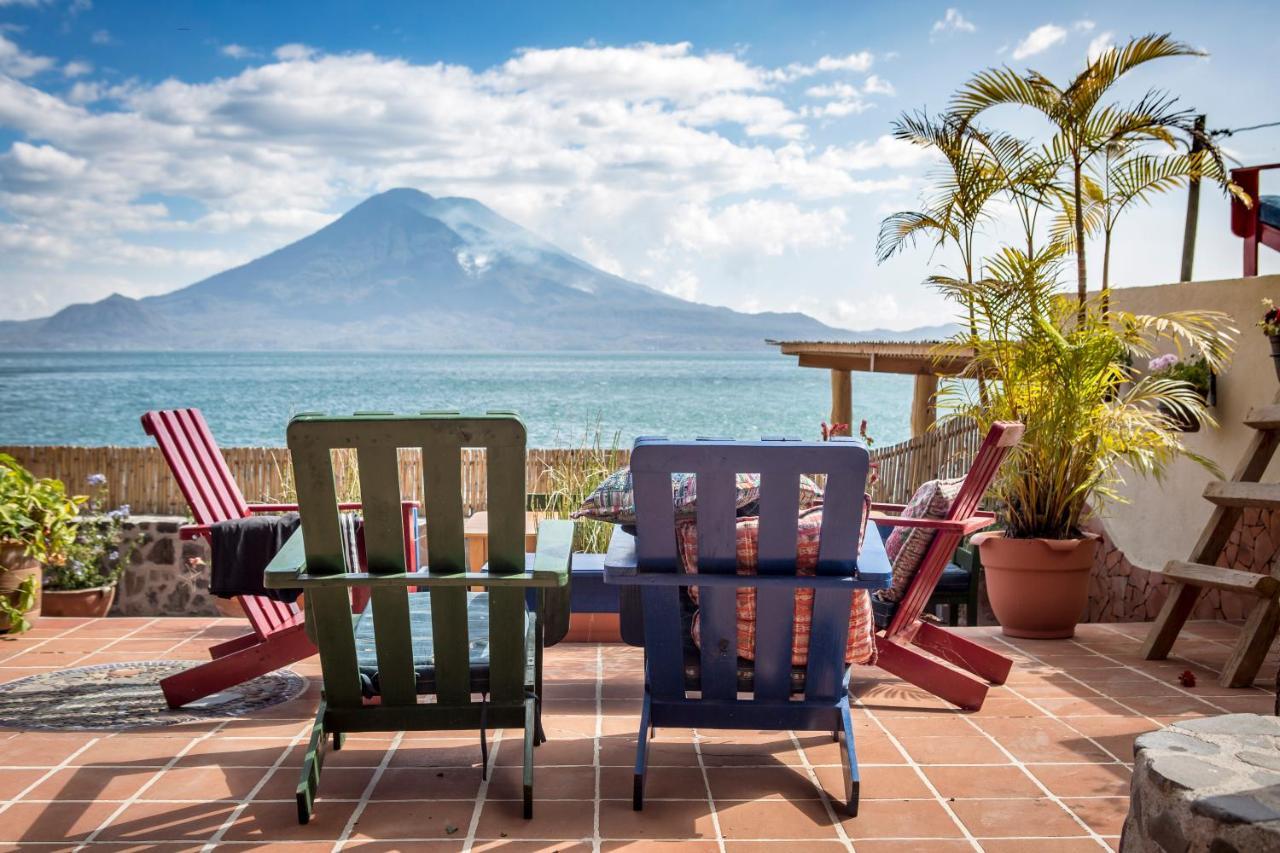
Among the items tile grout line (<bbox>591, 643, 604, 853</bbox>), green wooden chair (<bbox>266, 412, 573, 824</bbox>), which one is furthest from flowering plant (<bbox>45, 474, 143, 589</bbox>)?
green wooden chair (<bbox>266, 412, 573, 824</bbox>)

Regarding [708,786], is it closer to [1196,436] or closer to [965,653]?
[965,653]

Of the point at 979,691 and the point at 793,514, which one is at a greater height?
the point at 793,514

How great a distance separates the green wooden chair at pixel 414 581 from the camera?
2.77 metres

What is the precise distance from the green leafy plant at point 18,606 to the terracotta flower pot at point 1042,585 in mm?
4175

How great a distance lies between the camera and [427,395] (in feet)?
187

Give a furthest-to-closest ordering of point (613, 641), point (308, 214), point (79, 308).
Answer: point (308, 214), point (79, 308), point (613, 641)

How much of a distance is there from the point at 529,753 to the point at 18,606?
10.4 ft

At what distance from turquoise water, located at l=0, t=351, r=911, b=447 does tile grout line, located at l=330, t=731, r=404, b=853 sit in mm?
29226

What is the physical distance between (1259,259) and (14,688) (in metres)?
6.43

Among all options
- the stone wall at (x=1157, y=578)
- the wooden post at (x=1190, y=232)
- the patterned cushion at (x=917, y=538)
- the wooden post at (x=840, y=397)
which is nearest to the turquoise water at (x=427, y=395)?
the wooden post at (x=840, y=397)

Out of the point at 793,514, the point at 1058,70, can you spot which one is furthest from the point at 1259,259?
the point at 1058,70

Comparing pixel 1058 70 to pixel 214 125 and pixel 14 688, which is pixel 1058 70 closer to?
pixel 14 688

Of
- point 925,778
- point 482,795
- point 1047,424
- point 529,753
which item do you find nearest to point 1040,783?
point 925,778

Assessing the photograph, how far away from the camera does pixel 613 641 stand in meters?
4.94
